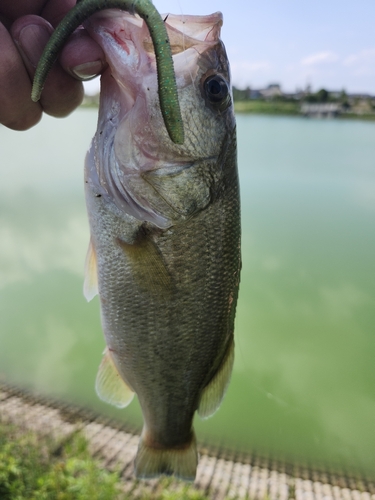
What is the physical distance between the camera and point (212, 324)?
144 cm

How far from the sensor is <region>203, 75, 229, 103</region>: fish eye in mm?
1188

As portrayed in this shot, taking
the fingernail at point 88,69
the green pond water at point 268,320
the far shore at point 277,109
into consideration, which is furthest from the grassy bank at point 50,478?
the far shore at point 277,109

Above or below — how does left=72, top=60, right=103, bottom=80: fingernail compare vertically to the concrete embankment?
above

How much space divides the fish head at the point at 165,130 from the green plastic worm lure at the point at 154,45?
179 mm

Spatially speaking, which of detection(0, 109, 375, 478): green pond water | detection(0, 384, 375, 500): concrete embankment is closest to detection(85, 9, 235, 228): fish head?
detection(0, 384, 375, 500): concrete embankment

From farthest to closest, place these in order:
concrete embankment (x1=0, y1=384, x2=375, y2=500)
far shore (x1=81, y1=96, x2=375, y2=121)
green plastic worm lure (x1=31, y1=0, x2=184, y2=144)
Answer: far shore (x1=81, y1=96, x2=375, y2=121) < concrete embankment (x1=0, y1=384, x2=375, y2=500) < green plastic worm lure (x1=31, y1=0, x2=184, y2=144)

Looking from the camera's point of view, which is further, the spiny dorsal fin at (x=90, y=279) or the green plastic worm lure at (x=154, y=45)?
the spiny dorsal fin at (x=90, y=279)

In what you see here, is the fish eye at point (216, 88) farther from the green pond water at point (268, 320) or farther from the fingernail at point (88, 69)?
the green pond water at point (268, 320)

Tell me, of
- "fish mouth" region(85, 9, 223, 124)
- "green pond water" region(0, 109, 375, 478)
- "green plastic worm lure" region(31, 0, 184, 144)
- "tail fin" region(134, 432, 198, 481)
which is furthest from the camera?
"green pond water" region(0, 109, 375, 478)

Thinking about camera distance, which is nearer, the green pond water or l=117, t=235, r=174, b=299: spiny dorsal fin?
l=117, t=235, r=174, b=299: spiny dorsal fin

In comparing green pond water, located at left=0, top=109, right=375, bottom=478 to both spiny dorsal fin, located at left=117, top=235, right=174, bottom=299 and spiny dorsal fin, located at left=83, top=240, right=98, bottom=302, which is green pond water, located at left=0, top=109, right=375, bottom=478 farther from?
spiny dorsal fin, located at left=117, top=235, right=174, bottom=299

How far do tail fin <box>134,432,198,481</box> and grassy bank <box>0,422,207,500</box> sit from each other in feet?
3.39

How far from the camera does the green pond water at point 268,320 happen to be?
486 centimetres

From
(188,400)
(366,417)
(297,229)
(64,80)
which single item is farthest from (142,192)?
(297,229)
